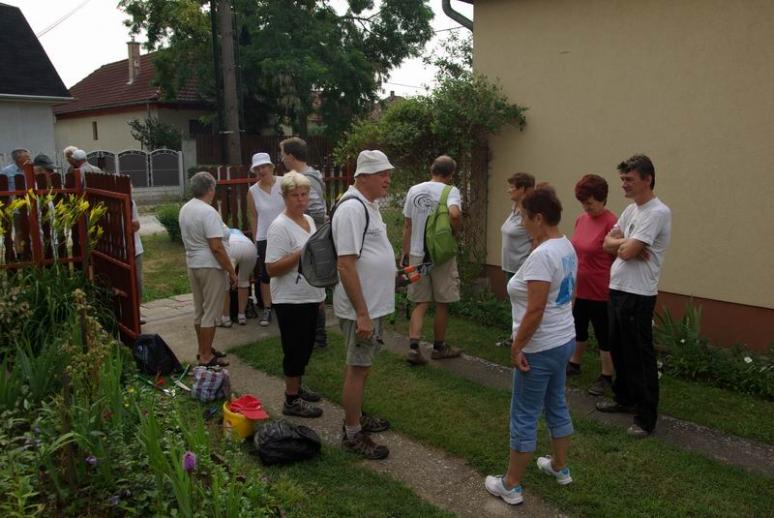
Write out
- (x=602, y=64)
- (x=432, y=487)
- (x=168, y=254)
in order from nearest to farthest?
(x=432, y=487) < (x=602, y=64) < (x=168, y=254)

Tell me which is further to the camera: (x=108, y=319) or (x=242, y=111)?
(x=242, y=111)

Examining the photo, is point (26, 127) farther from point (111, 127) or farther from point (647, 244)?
point (647, 244)

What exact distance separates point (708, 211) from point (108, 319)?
5531 mm

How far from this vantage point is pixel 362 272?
3906mm

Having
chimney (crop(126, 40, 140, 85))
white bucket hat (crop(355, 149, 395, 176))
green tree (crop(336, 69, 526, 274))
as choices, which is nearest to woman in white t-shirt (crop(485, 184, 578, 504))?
white bucket hat (crop(355, 149, 395, 176))

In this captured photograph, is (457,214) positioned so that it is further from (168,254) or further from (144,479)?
(168,254)

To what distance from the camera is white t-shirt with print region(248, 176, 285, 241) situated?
649 centimetres

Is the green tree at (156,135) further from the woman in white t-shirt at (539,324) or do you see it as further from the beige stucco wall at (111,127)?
the woman in white t-shirt at (539,324)

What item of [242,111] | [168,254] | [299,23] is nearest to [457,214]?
[168,254]

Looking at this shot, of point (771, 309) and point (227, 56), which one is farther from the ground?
point (227, 56)

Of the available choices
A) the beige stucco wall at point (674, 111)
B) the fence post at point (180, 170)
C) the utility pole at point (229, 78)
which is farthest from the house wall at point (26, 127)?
the beige stucco wall at point (674, 111)

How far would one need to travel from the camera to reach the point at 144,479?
3174mm

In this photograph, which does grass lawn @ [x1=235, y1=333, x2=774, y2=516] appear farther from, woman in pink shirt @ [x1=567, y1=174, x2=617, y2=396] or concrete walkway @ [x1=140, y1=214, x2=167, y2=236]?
concrete walkway @ [x1=140, y1=214, x2=167, y2=236]

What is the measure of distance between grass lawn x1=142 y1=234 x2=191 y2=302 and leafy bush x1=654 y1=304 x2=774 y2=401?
597 centimetres
